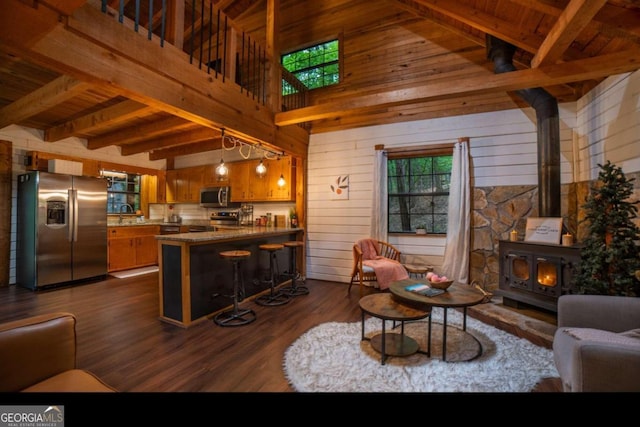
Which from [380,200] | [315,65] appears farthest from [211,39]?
[380,200]

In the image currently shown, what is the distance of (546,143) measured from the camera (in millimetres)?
3305

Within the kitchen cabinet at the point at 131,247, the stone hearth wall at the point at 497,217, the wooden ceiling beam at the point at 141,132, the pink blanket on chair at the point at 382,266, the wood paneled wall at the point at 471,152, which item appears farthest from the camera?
the kitchen cabinet at the point at 131,247

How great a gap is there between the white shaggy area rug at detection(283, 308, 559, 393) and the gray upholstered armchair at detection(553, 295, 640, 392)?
0.49m

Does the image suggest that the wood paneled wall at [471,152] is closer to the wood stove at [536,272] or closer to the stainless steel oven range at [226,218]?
the wood stove at [536,272]

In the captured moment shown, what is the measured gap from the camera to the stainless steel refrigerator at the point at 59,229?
4.24 m

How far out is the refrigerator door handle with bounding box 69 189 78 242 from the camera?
4.58m

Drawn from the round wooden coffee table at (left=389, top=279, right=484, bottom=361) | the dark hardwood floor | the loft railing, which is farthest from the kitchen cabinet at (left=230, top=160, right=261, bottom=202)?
the round wooden coffee table at (left=389, top=279, right=484, bottom=361)

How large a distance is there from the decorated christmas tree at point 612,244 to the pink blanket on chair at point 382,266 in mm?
1928

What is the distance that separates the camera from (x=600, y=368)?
1.24m

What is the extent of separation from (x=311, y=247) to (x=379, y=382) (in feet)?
10.9

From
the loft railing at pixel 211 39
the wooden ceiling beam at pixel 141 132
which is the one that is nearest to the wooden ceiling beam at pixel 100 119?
the wooden ceiling beam at pixel 141 132

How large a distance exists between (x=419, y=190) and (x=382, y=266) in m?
1.52

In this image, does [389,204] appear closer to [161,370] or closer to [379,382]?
[379,382]

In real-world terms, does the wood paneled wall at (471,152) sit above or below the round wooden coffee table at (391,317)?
above
